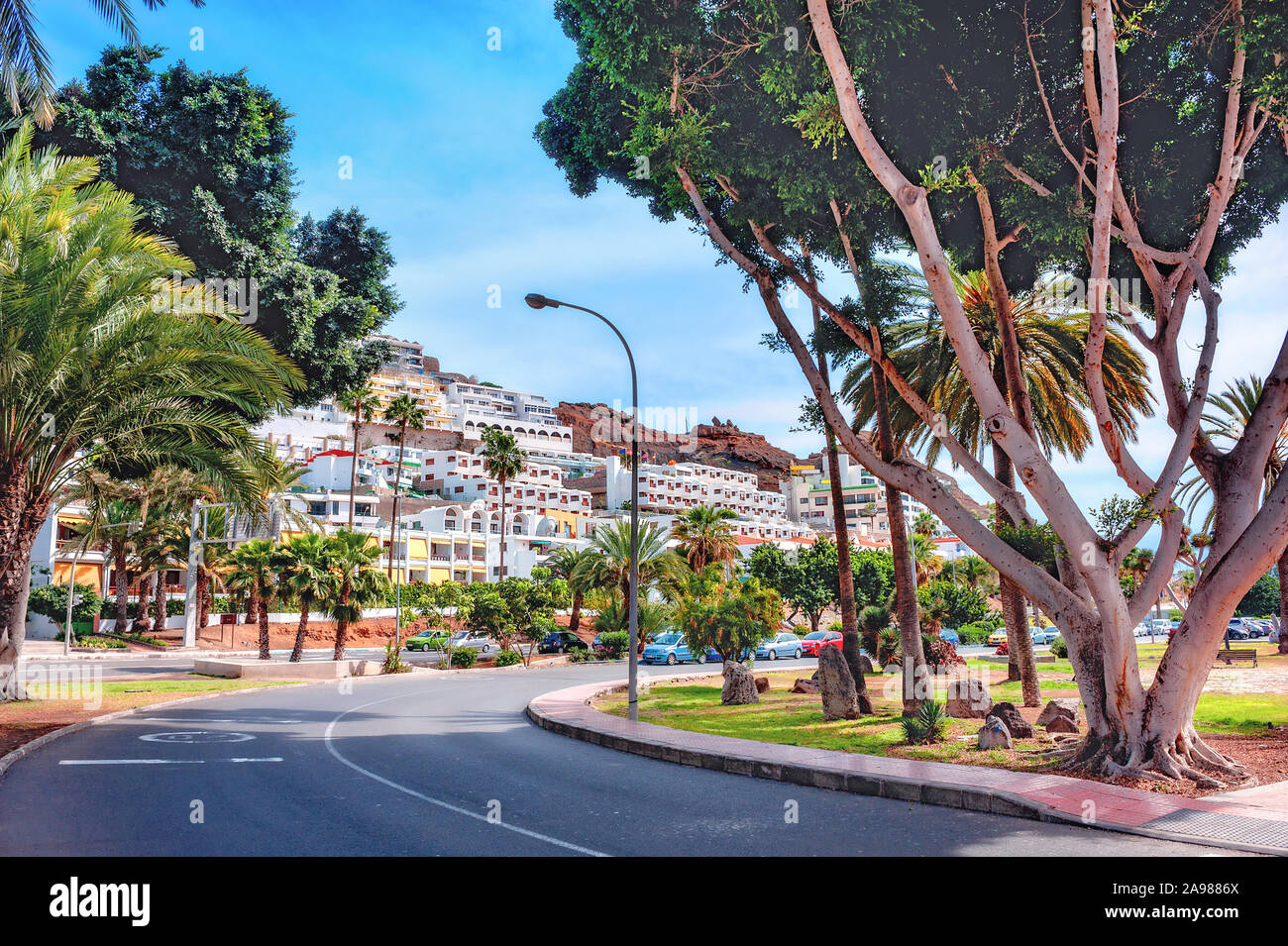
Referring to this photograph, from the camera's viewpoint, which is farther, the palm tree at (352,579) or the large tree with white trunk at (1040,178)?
the palm tree at (352,579)

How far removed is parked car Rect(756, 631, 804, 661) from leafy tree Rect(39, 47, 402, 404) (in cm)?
3183

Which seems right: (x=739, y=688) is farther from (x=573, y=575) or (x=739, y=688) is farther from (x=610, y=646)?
(x=573, y=575)

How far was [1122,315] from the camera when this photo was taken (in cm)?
1268

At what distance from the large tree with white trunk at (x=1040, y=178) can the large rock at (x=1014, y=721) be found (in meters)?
2.60

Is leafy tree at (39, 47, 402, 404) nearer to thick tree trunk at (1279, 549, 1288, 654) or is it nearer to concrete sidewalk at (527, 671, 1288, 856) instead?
concrete sidewalk at (527, 671, 1288, 856)

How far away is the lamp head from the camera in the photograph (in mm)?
18641

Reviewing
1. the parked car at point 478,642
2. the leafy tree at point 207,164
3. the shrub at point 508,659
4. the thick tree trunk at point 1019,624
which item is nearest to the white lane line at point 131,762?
the leafy tree at point 207,164

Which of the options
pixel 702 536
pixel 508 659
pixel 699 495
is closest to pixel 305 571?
pixel 508 659

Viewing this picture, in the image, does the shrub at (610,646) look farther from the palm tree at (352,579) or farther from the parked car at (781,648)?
the palm tree at (352,579)

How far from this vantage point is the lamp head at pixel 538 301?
18641 mm

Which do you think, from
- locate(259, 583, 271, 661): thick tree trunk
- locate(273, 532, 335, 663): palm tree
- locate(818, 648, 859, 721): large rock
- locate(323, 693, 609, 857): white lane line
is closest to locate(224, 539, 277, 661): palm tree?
locate(259, 583, 271, 661): thick tree trunk
